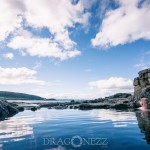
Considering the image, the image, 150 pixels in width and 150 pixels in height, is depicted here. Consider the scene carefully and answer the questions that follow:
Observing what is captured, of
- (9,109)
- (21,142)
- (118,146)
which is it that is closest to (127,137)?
(118,146)

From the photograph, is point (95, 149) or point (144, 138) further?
point (144, 138)

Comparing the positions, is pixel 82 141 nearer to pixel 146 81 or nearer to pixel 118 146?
pixel 118 146

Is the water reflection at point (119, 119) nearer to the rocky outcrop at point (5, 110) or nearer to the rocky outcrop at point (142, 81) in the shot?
the rocky outcrop at point (5, 110)

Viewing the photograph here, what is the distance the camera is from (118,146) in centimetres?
1312

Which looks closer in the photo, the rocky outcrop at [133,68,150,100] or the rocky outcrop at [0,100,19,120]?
the rocky outcrop at [0,100,19,120]

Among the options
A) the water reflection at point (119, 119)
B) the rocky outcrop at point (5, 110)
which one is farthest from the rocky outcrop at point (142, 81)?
the rocky outcrop at point (5, 110)

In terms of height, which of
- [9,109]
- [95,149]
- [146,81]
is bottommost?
[95,149]

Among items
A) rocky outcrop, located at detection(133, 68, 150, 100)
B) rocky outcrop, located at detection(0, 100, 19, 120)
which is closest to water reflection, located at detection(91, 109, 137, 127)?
rocky outcrop, located at detection(0, 100, 19, 120)

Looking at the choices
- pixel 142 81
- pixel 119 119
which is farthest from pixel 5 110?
pixel 142 81

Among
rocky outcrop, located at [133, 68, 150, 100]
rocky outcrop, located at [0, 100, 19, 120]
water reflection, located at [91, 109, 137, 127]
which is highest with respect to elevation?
rocky outcrop, located at [133, 68, 150, 100]

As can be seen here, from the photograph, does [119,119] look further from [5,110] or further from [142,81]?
[142,81]

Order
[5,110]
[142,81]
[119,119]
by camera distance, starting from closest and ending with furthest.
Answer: [119,119] < [5,110] < [142,81]

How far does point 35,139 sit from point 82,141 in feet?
10.8

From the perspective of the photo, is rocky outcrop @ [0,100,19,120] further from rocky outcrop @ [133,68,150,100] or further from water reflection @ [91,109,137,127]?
rocky outcrop @ [133,68,150,100]
